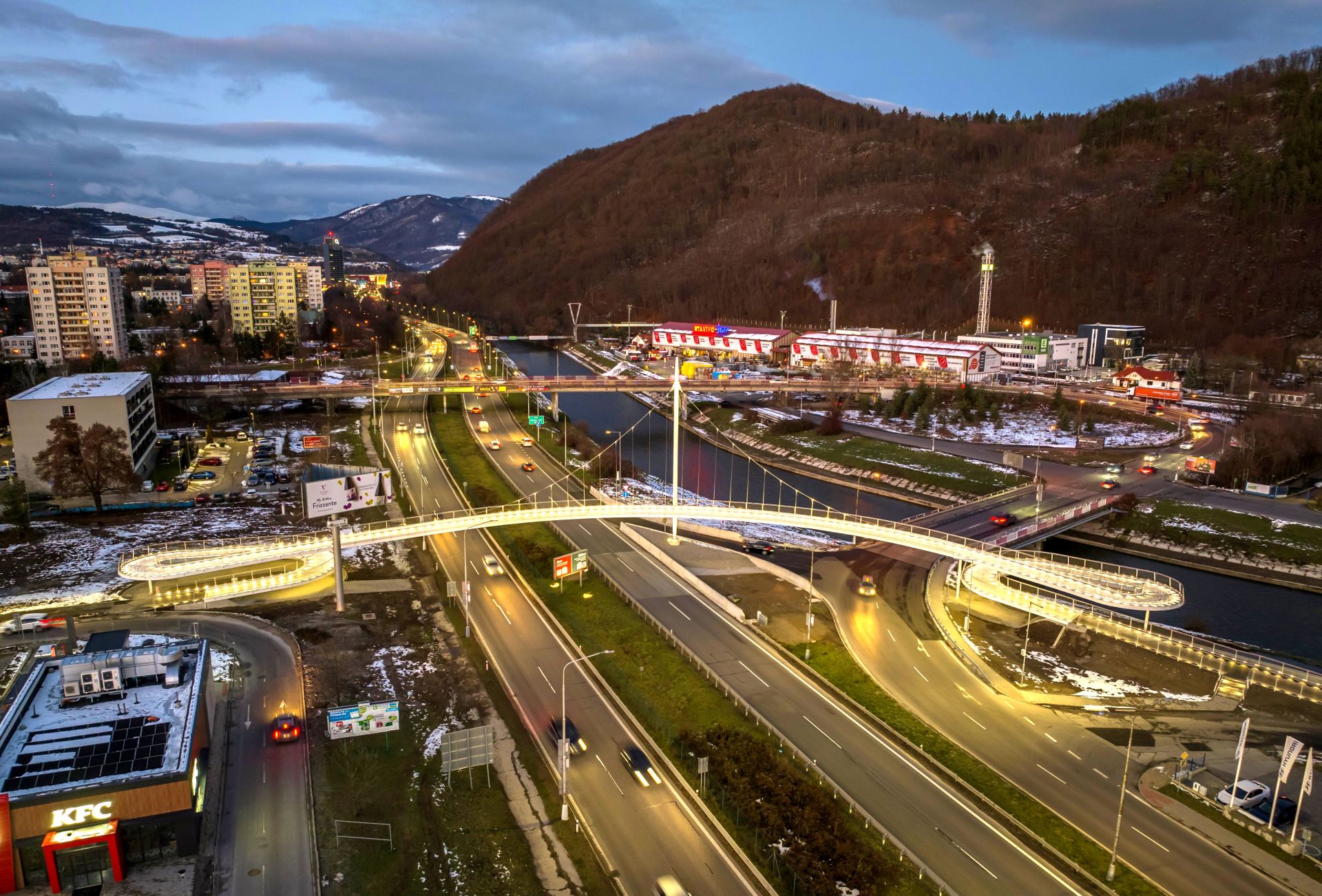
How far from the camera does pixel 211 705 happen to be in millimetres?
22328

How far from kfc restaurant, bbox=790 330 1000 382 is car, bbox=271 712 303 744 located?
250ft

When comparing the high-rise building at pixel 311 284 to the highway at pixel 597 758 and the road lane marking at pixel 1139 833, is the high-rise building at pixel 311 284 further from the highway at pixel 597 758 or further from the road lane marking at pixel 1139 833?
the road lane marking at pixel 1139 833

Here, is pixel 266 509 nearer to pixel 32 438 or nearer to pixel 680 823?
pixel 32 438

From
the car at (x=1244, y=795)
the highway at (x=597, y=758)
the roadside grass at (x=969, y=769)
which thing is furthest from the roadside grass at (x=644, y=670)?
the car at (x=1244, y=795)

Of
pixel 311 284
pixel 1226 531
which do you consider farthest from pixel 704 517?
pixel 311 284

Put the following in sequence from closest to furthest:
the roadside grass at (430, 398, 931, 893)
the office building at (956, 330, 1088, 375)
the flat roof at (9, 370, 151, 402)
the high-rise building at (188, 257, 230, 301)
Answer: the roadside grass at (430, 398, 931, 893) < the flat roof at (9, 370, 151, 402) < the office building at (956, 330, 1088, 375) < the high-rise building at (188, 257, 230, 301)

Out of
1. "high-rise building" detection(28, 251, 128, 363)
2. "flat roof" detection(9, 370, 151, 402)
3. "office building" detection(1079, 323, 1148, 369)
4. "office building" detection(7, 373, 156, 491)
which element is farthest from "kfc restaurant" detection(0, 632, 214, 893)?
"office building" detection(1079, 323, 1148, 369)

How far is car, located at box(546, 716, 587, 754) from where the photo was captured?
21.6 metres

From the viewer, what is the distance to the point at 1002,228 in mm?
132625

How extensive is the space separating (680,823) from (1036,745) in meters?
10.5

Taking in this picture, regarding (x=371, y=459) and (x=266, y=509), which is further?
(x=371, y=459)

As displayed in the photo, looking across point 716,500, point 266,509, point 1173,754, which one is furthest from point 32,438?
point 1173,754

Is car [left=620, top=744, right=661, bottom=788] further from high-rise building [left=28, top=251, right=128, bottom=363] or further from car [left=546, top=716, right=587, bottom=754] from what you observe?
high-rise building [left=28, top=251, right=128, bottom=363]

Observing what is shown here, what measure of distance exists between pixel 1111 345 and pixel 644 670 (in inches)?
3443
